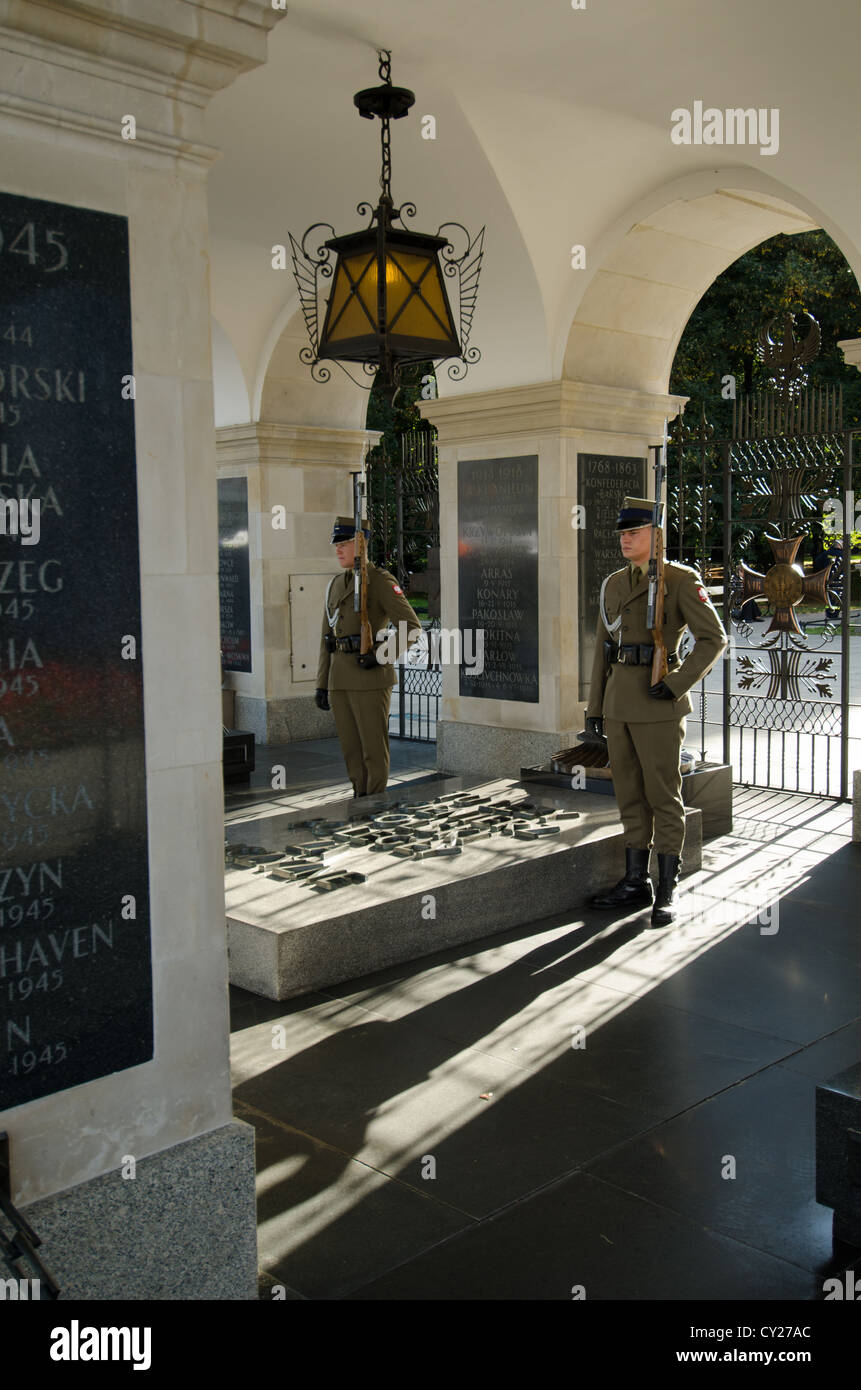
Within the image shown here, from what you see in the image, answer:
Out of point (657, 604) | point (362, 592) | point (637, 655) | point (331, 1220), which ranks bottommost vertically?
point (331, 1220)

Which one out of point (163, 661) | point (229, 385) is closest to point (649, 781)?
point (163, 661)

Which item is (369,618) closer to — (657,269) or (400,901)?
(400,901)

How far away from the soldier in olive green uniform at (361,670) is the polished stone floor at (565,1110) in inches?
81.7

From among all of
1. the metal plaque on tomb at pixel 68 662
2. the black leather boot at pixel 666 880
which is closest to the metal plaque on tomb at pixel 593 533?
the black leather boot at pixel 666 880

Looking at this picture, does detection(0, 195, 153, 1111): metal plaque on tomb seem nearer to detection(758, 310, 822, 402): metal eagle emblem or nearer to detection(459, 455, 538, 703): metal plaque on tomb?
detection(459, 455, 538, 703): metal plaque on tomb

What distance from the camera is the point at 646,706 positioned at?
543 centimetres

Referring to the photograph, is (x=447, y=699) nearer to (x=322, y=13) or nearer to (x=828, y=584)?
(x=828, y=584)

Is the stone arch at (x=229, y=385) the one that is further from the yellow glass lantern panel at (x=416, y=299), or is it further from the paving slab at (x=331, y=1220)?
the paving slab at (x=331, y=1220)

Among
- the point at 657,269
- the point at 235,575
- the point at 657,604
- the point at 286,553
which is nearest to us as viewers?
the point at 657,604

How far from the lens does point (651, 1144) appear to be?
10.9ft

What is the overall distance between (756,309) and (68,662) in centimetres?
1975

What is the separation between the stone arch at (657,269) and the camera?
7246 mm
